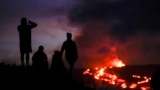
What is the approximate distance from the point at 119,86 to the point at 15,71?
6078 centimetres

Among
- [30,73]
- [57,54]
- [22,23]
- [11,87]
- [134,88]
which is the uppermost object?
[134,88]

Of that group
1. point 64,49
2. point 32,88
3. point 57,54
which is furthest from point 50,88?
point 57,54

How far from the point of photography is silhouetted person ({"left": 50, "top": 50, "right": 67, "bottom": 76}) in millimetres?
20094

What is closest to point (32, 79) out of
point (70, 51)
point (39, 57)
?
point (70, 51)

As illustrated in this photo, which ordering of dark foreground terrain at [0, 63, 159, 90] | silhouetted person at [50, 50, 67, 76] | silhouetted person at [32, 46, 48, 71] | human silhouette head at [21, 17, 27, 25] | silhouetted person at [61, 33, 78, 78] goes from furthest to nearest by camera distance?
silhouetted person at [32, 46, 48, 71]
silhouetted person at [50, 50, 67, 76]
human silhouette head at [21, 17, 27, 25]
silhouetted person at [61, 33, 78, 78]
dark foreground terrain at [0, 63, 159, 90]

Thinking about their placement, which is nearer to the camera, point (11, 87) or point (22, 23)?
point (11, 87)

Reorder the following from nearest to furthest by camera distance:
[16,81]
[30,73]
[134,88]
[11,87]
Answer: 1. [11,87]
2. [16,81]
3. [30,73]
4. [134,88]

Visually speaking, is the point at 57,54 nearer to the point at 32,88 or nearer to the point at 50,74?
the point at 50,74

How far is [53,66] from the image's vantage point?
20391 millimetres

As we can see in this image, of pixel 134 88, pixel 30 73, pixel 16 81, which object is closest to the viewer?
pixel 16 81

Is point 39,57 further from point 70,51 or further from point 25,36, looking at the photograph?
point 70,51

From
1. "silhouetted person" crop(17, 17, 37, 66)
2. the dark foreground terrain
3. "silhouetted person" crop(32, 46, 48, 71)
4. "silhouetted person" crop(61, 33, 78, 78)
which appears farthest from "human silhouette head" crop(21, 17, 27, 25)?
"silhouetted person" crop(61, 33, 78, 78)

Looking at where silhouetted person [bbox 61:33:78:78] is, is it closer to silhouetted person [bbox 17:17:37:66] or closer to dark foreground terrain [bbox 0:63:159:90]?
dark foreground terrain [bbox 0:63:159:90]

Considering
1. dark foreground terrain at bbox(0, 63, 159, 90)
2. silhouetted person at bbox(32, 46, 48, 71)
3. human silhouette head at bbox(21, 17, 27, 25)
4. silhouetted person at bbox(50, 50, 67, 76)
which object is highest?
human silhouette head at bbox(21, 17, 27, 25)
